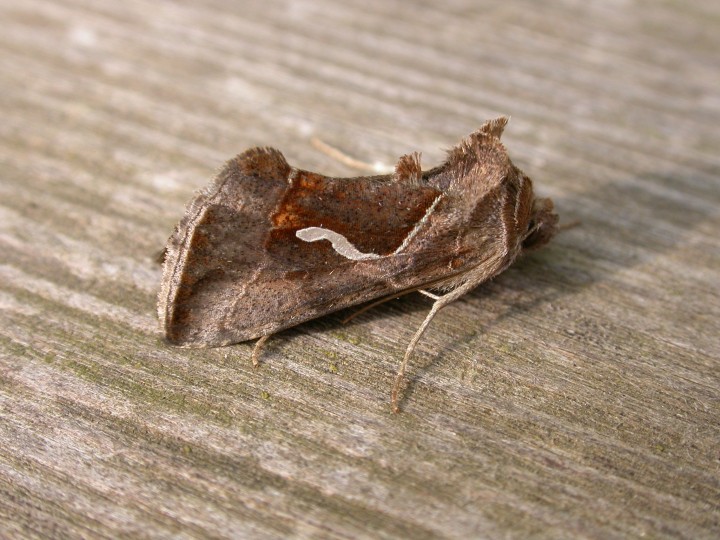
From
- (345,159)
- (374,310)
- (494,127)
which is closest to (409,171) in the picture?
(494,127)

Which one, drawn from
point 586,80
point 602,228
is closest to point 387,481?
point 602,228

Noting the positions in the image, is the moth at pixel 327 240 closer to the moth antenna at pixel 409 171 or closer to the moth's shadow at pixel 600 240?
the moth antenna at pixel 409 171

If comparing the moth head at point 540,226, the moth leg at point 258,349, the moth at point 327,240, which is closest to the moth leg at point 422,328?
the moth at point 327,240

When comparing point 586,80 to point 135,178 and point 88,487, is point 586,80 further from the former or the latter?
point 88,487

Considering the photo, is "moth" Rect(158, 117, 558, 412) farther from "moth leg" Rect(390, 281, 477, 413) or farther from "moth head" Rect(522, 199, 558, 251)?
"moth head" Rect(522, 199, 558, 251)

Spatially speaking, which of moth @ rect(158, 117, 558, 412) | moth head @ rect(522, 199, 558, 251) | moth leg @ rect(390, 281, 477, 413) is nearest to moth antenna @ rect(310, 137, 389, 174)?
moth @ rect(158, 117, 558, 412)
